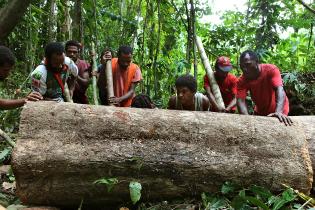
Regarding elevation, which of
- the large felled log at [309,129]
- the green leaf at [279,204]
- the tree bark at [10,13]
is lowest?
the green leaf at [279,204]

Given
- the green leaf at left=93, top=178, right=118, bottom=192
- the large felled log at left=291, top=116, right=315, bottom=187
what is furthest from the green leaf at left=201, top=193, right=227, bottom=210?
the large felled log at left=291, top=116, right=315, bottom=187

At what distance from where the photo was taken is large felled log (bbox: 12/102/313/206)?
3775mm

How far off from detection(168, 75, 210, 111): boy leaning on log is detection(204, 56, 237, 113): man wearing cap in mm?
632

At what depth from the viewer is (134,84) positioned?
6086 mm

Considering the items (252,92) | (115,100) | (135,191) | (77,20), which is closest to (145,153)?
(135,191)

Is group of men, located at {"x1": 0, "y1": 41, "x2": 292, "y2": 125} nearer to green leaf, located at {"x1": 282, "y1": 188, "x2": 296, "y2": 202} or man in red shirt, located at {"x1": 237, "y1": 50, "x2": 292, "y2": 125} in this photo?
man in red shirt, located at {"x1": 237, "y1": 50, "x2": 292, "y2": 125}

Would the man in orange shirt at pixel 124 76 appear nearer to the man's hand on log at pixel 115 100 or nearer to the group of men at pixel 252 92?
the man's hand on log at pixel 115 100

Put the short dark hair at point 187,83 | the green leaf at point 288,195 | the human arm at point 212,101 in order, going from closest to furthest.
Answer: the green leaf at point 288,195 < the short dark hair at point 187,83 < the human arm at point 212,101

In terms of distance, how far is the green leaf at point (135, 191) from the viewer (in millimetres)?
3641

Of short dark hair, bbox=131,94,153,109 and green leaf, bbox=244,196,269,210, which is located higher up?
short dark hair, bbox=131,94,153,109

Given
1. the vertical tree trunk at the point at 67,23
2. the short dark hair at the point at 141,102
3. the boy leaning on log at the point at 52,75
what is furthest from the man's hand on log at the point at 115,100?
the vertical tree trunk at the point at 67,23

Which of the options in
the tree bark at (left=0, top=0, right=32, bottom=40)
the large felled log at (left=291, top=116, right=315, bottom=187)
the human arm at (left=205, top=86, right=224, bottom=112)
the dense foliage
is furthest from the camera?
the dense foliage

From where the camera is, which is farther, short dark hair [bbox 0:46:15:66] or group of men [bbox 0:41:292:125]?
group of men [bbox 0:41:292:125]

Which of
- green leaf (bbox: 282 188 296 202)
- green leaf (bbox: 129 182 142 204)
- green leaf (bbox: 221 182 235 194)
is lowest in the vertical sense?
green leaf (bbox: 282 188 296 202)
